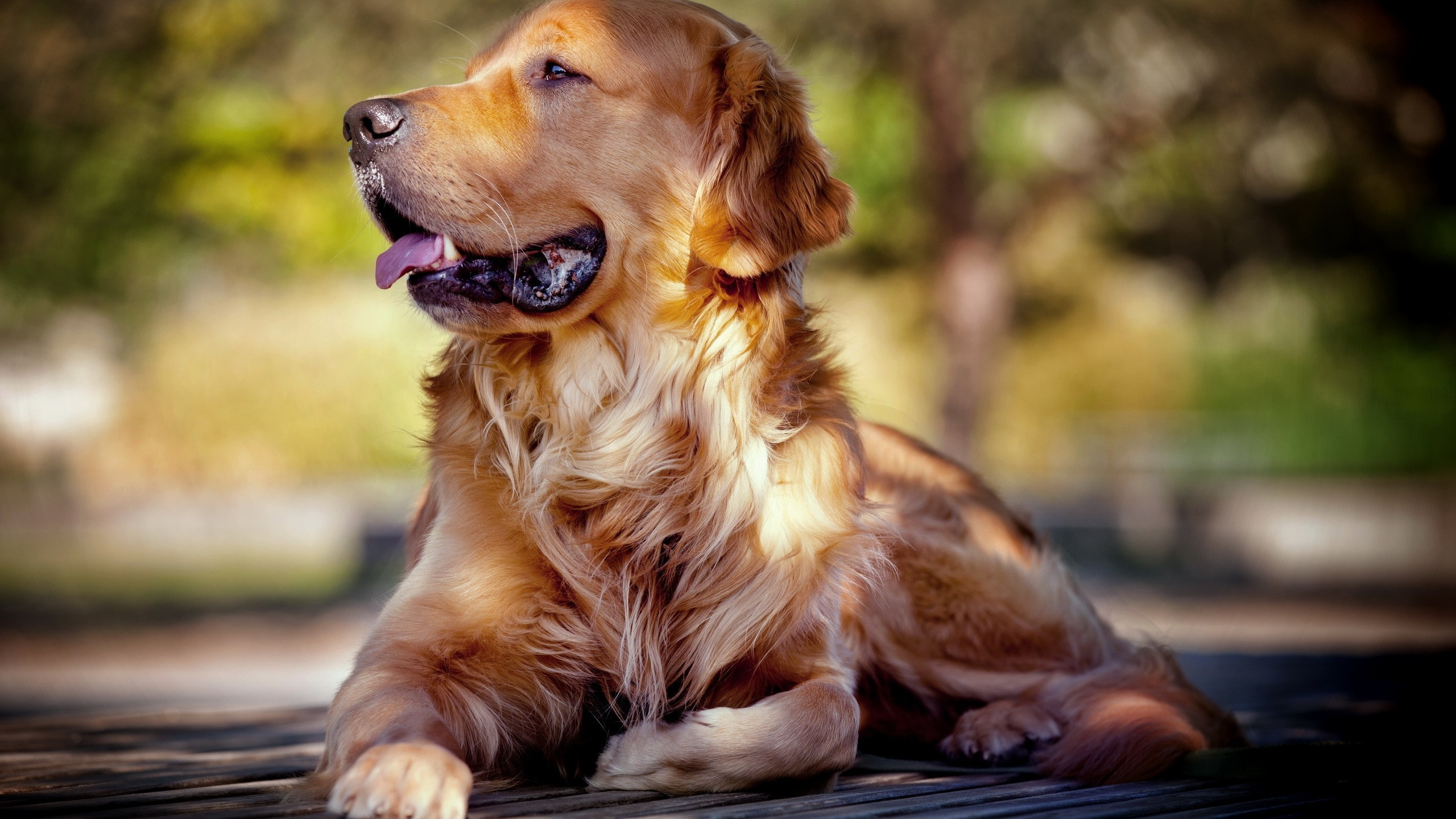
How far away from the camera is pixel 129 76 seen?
27.4 ft

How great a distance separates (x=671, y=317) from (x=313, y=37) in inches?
250

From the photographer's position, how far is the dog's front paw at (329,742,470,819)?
2.01m

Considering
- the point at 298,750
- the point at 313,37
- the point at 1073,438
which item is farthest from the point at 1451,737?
the point at 1073,438

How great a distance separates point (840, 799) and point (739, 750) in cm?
20

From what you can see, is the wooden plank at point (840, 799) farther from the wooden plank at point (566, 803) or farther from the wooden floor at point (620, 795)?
the wooden plank at point (566, 803)

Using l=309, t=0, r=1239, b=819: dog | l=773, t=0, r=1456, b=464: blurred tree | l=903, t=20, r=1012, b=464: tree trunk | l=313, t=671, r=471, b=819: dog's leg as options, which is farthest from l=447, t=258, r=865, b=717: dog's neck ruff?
l=903, t=20, r=1012, b=464: tree trunk

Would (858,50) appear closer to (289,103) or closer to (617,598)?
(289,103)

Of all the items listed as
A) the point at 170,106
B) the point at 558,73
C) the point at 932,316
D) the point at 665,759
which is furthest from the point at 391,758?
the point at 932,316

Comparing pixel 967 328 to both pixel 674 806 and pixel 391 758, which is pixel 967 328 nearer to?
pixel 674 806

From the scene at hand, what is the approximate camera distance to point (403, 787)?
6.67 ft

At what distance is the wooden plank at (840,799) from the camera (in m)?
2.18

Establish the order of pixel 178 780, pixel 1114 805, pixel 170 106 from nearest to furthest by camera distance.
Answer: pixel 1114 805
pixel 178 780
pixel 170 106

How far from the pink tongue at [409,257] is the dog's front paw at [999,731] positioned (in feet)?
5.19

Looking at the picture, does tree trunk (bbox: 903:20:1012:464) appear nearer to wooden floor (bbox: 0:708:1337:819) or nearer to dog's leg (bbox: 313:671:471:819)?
wooden floor (bbox: 0:708:1337:819)
